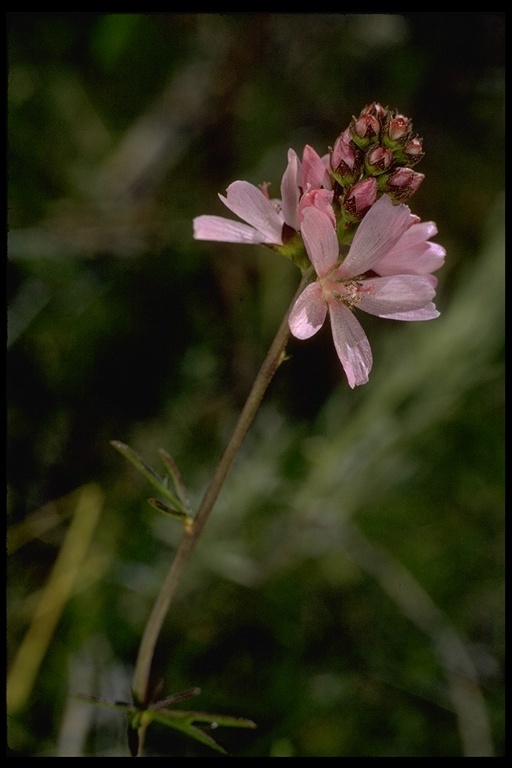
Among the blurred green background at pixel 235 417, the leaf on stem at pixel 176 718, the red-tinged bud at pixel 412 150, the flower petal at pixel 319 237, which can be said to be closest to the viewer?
the flower petal at pixel 319 237

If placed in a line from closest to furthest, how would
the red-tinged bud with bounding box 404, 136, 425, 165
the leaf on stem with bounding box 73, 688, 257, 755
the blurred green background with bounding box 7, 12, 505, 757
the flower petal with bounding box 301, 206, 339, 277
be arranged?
the flower petal with bounding box 301, 206, 339, 277
the red-tinged bud with bounding box 404, 136, 425, 165
the leaf on stem with bounding box 73, 688, 257, 755
the blurred green background with bounding box 7, 12, 505, 757

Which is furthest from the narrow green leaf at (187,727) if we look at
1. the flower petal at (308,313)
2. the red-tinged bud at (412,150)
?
the red-tinged bud at (412,150)

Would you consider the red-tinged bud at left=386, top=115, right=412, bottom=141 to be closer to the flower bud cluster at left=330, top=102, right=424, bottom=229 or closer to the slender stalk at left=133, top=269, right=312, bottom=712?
the flower bud cluster at left=330, top=102, right=424, bottom=229

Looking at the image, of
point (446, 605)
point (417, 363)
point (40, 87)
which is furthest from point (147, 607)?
point (40, 87)

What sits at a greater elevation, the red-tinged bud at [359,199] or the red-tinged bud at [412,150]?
the red-tinged bud at [412,150]

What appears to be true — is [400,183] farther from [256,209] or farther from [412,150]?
[256,209]

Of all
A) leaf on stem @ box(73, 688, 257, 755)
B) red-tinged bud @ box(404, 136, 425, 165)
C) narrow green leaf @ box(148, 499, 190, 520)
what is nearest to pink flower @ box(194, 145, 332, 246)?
red-tinged bud @ box(404, 136, 425, 165)

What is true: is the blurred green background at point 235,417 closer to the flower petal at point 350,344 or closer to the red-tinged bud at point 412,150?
the flower petal at point 350,344
